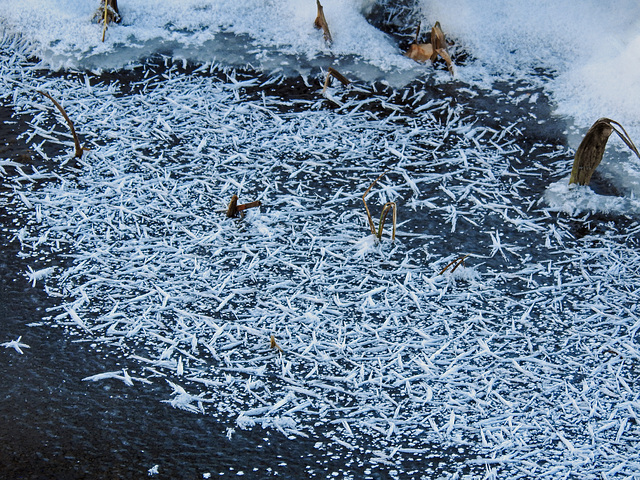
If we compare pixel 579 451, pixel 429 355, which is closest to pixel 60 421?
pixel 429 355

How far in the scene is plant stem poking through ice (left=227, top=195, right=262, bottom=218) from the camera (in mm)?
1825

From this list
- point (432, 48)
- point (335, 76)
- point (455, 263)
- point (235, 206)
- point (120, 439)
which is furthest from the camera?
point (432, 48)

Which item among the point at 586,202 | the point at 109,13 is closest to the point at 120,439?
the point at 586,202

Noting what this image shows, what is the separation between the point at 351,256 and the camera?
173 centimetres

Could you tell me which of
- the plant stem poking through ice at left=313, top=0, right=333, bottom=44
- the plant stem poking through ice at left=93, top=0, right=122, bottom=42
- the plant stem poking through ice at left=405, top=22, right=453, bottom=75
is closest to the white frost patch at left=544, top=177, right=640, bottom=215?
the plant stem poking through ice at left=405, top=22, right=453, bottom=75

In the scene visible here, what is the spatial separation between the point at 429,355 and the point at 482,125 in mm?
1100

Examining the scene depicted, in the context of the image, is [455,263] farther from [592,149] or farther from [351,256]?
[592,149]

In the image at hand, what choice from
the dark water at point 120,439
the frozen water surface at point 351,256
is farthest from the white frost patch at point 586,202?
the dark water at point 120,439

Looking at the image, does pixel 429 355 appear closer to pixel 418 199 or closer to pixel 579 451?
pixel 579 451

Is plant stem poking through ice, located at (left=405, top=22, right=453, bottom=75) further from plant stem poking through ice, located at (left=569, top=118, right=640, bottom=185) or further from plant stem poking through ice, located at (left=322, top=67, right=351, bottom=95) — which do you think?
plant stem poking through ice, located at (left=569, top=118, right=640, bottom=185)

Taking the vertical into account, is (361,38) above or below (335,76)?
above

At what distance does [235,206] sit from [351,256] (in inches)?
15.1

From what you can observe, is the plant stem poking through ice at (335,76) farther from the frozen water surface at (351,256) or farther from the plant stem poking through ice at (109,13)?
the plant stem poking through ice at (109,13)

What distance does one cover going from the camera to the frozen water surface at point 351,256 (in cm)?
134
